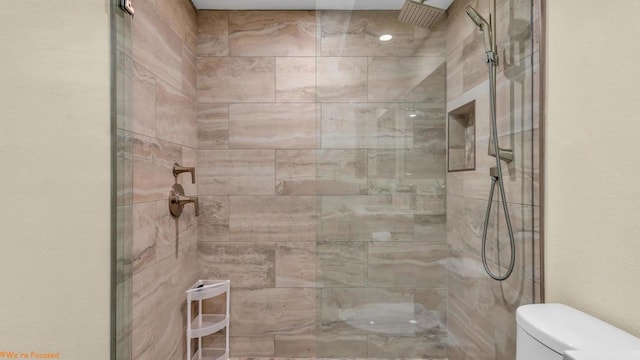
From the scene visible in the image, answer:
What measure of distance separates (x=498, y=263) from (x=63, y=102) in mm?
1543

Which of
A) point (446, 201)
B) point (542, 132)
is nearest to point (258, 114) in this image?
point (446, 201)

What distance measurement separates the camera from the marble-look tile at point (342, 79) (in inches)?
46.7

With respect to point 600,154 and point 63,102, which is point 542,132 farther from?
point 63,102

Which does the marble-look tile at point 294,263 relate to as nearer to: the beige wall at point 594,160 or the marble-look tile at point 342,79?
the marble-look tile at point 342,79

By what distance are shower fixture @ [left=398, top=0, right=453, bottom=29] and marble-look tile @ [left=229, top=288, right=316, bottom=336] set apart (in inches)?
60.8

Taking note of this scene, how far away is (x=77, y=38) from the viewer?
0.86 meters

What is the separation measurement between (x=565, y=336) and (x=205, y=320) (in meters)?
1.78

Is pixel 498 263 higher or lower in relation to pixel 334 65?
lower

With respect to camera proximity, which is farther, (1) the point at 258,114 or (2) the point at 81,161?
(1) the point at 258,114

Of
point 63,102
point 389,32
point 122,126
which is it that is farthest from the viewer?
point 389,32

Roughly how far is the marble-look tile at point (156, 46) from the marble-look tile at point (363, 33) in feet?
2.52

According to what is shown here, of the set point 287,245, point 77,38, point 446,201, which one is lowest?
point 287,245

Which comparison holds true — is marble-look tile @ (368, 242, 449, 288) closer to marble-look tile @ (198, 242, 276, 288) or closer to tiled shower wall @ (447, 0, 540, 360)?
tiled shower wall @ (447, 0, 540, 360)

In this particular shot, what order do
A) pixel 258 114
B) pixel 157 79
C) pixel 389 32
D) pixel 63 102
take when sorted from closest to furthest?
pixel 63 102 → pixel 389 32 → pixel 157 79 → pixel 258 114
